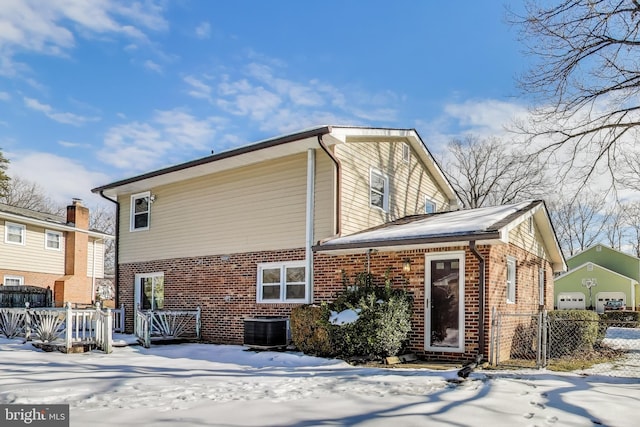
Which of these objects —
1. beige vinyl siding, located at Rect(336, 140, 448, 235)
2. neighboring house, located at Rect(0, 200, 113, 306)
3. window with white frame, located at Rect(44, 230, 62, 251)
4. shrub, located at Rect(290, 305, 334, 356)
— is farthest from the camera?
window with white frame, located at Rect(44, 230, 62, 251)

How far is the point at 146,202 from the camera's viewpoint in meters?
16.5

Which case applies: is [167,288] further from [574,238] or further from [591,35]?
[574,238]

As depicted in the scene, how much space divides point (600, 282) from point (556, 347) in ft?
98.5

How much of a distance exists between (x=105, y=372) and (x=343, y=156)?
6.91 meters

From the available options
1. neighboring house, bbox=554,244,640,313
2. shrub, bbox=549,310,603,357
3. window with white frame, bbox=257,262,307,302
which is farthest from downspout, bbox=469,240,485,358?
neighboring house, bbox=554,244,640,313

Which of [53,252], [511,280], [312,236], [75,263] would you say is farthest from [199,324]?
[75,263]

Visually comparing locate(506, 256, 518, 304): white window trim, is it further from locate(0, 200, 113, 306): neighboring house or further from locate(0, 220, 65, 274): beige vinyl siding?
locate(0, 220, 65, 274): beige vinyl siding

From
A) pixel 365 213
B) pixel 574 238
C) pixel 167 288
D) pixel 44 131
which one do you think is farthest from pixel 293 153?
pixel 574 238

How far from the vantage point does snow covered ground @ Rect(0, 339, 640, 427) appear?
559 centimetres

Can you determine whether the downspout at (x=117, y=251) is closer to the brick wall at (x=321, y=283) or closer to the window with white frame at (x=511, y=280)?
the brick wall at (x=321, y=283)

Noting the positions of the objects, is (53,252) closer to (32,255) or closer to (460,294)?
(32,255)

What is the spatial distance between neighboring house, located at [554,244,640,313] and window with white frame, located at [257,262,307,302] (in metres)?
33.5

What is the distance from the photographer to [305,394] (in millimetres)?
6867

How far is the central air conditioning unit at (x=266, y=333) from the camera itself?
11.7 metres
